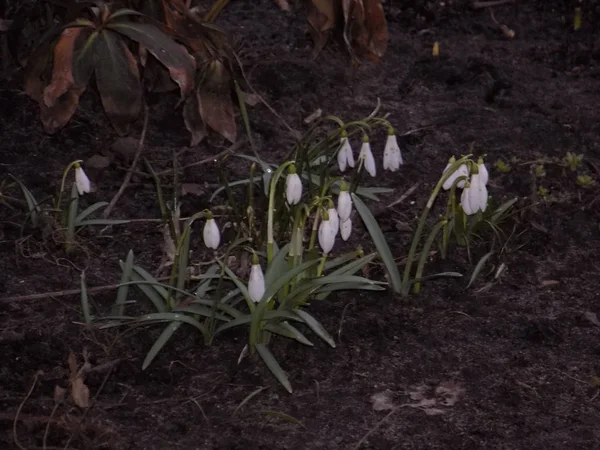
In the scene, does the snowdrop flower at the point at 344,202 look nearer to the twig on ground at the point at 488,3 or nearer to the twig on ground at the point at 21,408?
the twig on ground at the point at 21,408

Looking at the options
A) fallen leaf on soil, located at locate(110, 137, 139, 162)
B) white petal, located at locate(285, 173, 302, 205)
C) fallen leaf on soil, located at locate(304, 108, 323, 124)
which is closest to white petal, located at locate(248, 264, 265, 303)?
white petal, located at locate(285, 173, 302, 205)

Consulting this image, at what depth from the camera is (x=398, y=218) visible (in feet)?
11.3

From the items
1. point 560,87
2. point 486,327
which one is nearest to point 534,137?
point 560,87

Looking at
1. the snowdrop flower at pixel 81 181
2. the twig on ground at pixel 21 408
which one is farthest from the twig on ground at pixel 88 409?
the snowdrop flower at pixel 81 181

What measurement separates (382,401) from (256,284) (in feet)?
1.49

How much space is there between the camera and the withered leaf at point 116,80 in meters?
2.84

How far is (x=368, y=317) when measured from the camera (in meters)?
2.90

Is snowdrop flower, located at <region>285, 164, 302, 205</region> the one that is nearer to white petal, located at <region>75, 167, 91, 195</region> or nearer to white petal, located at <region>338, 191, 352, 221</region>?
white petal, located at <region>338, 191, 352, 221</region>

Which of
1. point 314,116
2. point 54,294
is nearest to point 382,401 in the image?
point 54,294

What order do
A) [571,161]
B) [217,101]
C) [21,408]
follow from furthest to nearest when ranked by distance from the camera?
1. [571,161]
2. [217,101]
3. [21,408]

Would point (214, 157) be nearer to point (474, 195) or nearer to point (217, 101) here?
point (217, 101)

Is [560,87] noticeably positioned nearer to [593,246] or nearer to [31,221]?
[593,246]

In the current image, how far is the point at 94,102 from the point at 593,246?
77.9 inches

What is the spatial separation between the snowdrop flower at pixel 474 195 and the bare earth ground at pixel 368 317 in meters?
0.33
